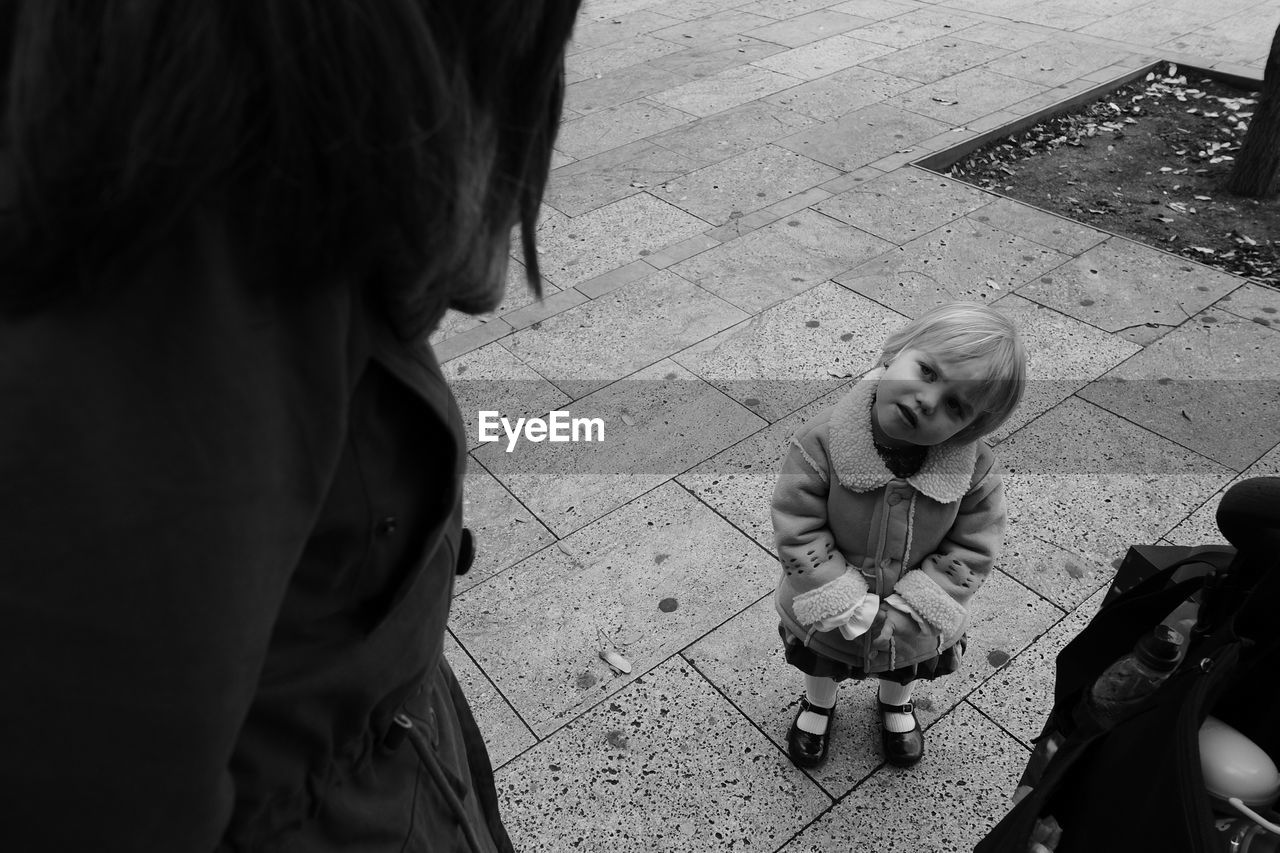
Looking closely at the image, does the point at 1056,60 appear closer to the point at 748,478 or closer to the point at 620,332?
the point at 620,332

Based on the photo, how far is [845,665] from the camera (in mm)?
2688

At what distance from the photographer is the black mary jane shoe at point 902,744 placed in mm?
2941

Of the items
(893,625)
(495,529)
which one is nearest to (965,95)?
(495,529)

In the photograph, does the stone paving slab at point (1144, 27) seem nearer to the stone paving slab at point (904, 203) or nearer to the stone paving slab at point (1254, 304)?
the stone paving slab at point (904, 203)

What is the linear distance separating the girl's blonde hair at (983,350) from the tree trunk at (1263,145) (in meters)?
5.43

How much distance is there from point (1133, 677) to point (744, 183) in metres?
4.91

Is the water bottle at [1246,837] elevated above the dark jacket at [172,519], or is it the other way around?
the dark jacket at [172,519]

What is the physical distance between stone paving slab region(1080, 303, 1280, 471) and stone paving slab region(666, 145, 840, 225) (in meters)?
2.44

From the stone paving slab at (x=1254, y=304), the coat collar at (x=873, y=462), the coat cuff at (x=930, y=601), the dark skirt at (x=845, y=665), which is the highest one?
the coat collar at (x=873, y=462)

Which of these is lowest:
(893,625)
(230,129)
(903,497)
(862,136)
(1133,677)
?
(862,136)

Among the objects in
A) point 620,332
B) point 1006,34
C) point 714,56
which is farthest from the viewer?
point 1006,34

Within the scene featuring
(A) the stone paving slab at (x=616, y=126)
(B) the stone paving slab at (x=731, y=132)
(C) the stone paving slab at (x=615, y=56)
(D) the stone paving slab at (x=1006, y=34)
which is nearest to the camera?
(B) the stone paving slab at (x=731, y=132)

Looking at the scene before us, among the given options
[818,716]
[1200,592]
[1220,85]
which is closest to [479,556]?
[818,716]

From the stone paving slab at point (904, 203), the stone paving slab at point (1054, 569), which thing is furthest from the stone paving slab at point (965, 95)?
the stone paving slab at point (1054, 569)
